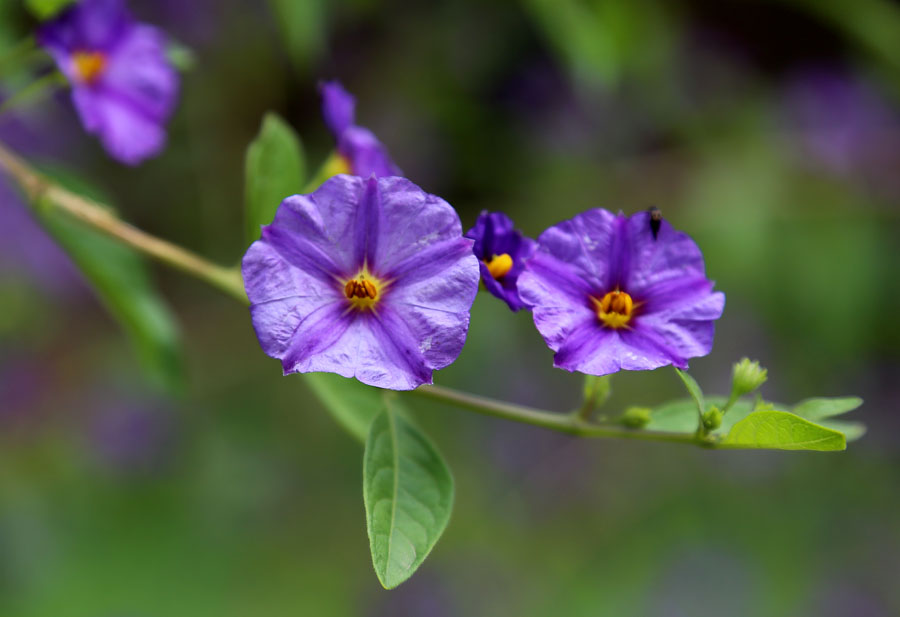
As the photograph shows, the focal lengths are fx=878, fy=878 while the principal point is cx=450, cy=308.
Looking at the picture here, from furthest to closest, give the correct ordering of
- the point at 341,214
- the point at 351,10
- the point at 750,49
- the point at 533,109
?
the point at 750,49 → the point at 533,109 → the point at 351,10 → the point at 341,214

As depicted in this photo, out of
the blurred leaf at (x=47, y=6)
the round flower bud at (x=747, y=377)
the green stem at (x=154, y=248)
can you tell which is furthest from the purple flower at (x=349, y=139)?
the round flower bud at (x=747, y=377)

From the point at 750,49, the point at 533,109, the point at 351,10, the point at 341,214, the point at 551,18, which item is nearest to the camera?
the point at 341,214

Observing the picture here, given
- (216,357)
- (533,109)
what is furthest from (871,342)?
(216,357)

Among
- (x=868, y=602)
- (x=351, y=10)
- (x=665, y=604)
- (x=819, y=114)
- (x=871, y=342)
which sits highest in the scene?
(x=819, y=114)

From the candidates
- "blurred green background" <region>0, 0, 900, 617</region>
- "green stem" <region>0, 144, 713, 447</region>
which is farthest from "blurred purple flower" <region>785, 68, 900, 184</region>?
"green stem" <region>0, 144, 713, 447</region>

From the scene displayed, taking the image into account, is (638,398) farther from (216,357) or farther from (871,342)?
(216,357)

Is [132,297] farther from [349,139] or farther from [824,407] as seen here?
[824,407]
